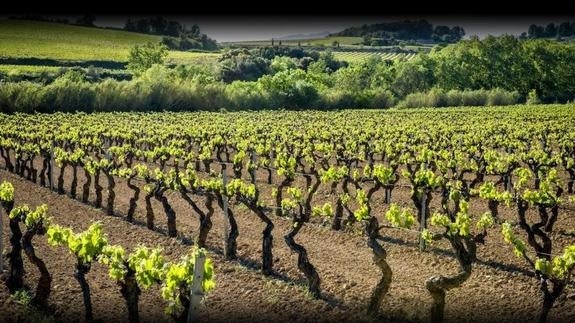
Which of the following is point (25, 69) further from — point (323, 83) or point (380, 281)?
point (380, 281)

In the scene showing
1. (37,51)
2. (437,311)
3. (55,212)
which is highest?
(37,51)

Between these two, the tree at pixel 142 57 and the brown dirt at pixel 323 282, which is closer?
the brown dirt at pixel 323 282

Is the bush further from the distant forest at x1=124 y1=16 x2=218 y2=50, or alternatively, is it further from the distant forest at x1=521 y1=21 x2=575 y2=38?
the distant forest at x1=521 y1=21 x2=575 y2=38

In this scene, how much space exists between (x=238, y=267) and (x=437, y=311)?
4.94 meters

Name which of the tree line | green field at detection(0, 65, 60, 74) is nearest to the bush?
the tree line

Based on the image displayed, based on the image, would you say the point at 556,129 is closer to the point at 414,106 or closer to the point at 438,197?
the point at 438,197

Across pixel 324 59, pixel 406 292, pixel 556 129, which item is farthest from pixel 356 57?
pixel 406 292

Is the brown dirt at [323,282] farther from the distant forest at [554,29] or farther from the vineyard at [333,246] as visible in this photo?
the distant forest at [554,29]

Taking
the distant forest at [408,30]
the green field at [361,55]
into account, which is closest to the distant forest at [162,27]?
the distant forest at [408,30]

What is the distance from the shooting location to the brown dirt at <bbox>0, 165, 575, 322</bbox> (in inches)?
362

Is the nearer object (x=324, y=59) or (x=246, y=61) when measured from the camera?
(x=246, y=61)

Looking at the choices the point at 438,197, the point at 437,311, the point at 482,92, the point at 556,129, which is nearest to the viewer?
the point at 437,311

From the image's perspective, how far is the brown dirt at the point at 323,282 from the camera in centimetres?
920

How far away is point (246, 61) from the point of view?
299ft
